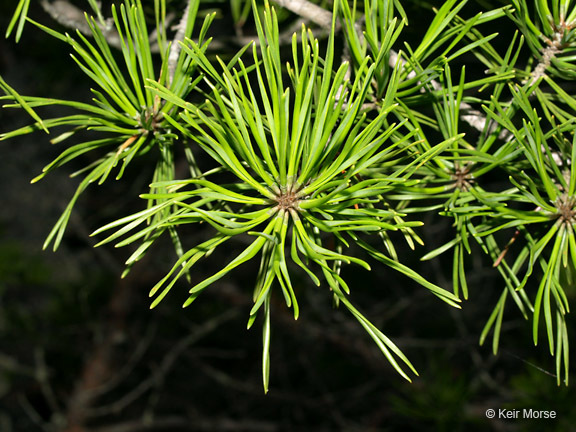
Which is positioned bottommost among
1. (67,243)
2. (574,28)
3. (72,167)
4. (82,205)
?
(67,243)

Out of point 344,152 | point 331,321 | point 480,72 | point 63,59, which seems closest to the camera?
point 344,152

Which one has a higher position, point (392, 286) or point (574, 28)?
point (574, 28)

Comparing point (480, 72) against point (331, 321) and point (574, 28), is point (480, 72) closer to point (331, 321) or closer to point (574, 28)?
point (574, 28)

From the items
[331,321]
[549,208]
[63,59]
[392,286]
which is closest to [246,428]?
[331,321]

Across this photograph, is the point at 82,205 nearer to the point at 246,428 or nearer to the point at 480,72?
the point at 246,428

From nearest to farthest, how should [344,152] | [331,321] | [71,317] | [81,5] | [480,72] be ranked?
[344,152]
[480,72]
[81,5]
[331,321]
[71,317]

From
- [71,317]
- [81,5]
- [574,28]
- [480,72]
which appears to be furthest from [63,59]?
[574,28]

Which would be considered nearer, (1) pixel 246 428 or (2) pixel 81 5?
(2) pixel 81 5
